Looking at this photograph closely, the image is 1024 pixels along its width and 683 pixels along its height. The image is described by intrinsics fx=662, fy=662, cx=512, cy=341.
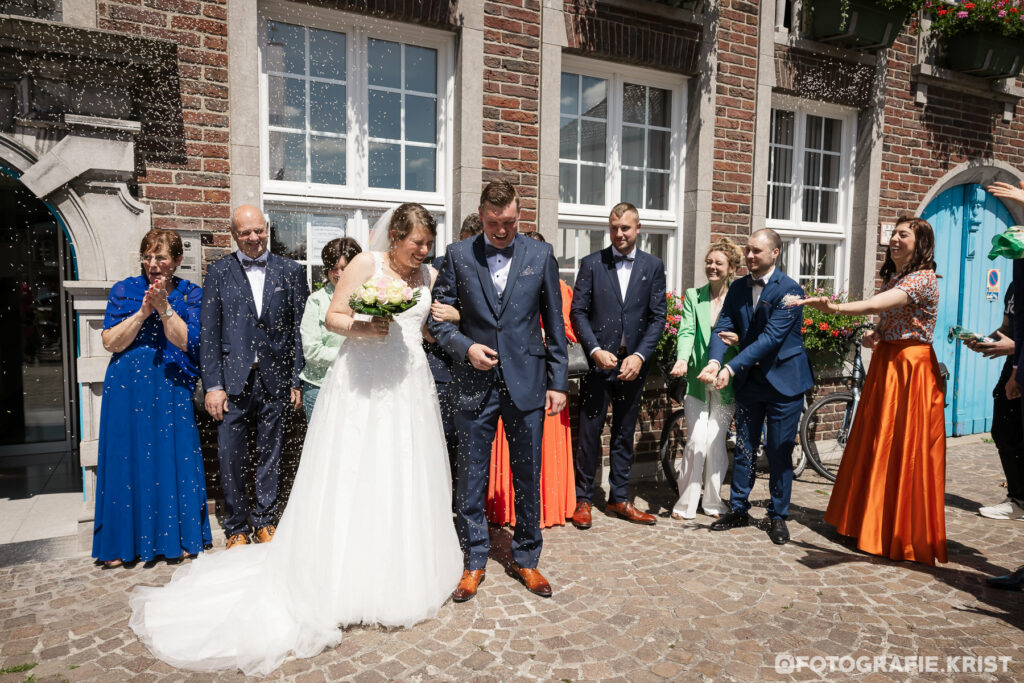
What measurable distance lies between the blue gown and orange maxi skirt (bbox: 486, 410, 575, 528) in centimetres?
202

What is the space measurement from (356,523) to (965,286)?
8.41 m

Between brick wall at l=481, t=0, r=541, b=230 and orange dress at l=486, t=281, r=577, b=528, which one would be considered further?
brick wall at l=481, t=0, r=541, b=230

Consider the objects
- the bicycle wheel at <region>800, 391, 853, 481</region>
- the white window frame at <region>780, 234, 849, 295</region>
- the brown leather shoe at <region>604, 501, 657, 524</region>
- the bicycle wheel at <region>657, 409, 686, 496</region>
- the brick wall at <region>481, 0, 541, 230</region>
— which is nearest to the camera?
the brown leather shoe at <region>604, 501, 657, 524</region>

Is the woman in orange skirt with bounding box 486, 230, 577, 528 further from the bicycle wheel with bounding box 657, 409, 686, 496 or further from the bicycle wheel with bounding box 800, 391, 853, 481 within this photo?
the bicycle wheel with bounding box 800, 391, 853, 481

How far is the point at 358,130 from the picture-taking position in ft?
17.6

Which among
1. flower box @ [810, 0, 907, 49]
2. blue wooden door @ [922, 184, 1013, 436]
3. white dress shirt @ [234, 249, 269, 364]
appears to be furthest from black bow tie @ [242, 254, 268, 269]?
blue wooden door @ [922, 184, 1013, 436]

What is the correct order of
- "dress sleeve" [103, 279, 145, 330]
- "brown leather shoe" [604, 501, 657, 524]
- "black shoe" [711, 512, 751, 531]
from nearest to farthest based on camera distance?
"dress sleeve" [103, 279, 145, 330] < "black shoe" [711, 512, 751, 531] < "brown leather shoe" [604, 501, 657, 524]

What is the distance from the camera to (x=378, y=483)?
140 inches

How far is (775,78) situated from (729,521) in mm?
4572

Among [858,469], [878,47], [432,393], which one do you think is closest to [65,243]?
[432,393]

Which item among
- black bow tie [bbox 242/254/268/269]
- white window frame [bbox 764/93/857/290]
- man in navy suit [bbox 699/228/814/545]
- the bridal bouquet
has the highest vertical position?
white window frame [bbox 764/93/857/290]

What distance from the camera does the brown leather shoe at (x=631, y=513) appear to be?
16.6ft

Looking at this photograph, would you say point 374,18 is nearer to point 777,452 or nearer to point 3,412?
point 777,452

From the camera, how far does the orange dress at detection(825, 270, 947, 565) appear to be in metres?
4.34
